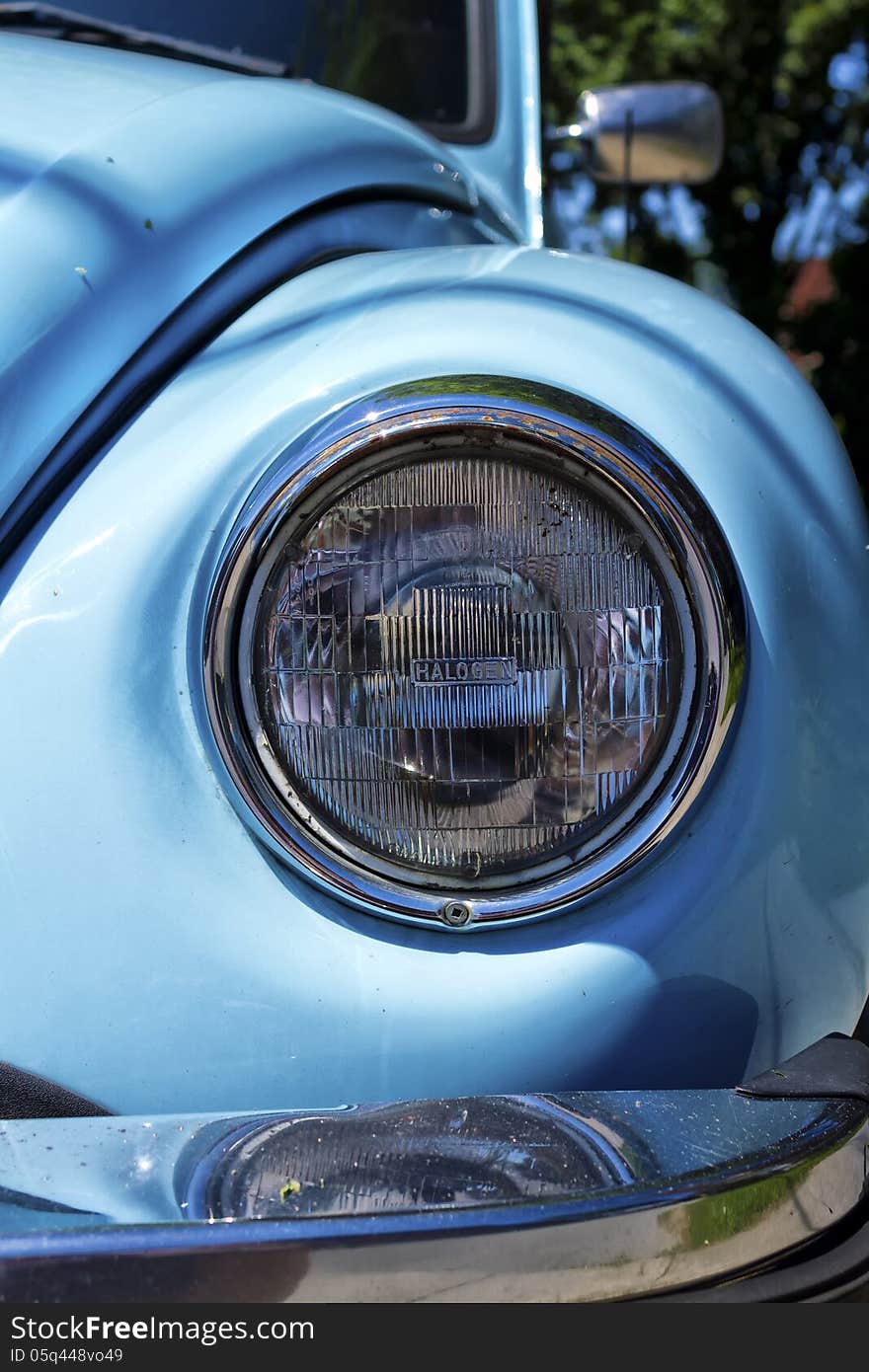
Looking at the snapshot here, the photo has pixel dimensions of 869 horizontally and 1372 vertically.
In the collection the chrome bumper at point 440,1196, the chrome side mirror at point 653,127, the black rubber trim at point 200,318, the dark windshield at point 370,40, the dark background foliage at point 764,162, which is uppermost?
the dark background foliage at point 764,162

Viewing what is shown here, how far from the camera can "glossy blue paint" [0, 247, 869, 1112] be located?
3.48 ft

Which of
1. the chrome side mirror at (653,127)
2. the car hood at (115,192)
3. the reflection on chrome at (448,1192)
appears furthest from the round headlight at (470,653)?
the chrome side mirror at (653,127)

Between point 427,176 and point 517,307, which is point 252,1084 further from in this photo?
point 427,176

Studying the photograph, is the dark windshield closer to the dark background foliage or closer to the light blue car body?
the light blue car body

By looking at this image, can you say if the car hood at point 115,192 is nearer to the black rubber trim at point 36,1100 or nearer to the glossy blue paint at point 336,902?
the glossy blue paint at point 336,902

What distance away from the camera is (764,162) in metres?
15.9

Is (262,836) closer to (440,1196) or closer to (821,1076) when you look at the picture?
(440,1196)

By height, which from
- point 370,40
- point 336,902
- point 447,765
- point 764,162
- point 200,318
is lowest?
point 336,902

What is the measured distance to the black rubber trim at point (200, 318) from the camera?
3.94 ft

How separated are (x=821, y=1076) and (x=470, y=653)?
436 mm

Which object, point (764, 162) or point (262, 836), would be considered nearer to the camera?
point (262, 836)

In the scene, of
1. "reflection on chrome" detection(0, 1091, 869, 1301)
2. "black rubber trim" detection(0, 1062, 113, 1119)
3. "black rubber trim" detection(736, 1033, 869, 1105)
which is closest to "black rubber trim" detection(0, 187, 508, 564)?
"black rubber trim" detection(0, 1062, 113, 1119)

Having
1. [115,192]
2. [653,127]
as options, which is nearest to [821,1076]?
[115,192]

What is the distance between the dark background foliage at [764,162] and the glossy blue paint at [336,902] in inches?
440
